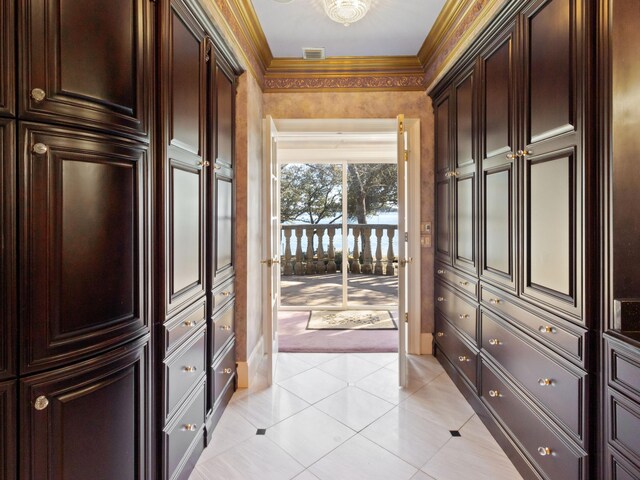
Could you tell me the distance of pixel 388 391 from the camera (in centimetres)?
259

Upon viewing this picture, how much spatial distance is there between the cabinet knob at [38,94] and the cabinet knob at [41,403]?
836mm

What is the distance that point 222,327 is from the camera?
7.32 feet

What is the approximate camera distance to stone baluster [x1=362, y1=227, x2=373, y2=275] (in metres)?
5.83

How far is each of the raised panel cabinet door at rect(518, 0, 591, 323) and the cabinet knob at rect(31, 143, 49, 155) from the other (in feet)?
5.76

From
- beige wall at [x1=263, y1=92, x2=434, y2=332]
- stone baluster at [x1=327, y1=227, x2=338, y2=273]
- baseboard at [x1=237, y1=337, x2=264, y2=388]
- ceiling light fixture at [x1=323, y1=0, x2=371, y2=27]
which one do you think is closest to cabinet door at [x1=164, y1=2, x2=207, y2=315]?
ceiling light fixture at [x1=323, y1=0, x2=371, y2=27]

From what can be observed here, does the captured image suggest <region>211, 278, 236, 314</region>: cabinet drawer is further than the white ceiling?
No

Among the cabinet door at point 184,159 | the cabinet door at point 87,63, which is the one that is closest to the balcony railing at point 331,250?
the cabinet door at point 184,159

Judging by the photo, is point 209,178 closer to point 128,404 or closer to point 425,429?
point 128,404

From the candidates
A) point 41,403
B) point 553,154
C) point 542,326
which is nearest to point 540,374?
point 542,326

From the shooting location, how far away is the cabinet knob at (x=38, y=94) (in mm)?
985

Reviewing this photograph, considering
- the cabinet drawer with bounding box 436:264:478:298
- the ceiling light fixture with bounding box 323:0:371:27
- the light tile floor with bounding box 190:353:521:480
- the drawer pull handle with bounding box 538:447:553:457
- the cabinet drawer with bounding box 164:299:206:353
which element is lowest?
the light tile floor with bounding box 190:353:521:480

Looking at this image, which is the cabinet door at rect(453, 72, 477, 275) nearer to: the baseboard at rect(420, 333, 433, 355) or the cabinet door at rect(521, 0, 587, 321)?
the cabinet door at rect(521, 0, 587, 321)

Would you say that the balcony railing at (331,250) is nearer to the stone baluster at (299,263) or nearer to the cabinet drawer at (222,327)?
the stone baluster at (299,263)

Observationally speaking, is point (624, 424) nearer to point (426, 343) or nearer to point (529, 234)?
point (529, 234)
